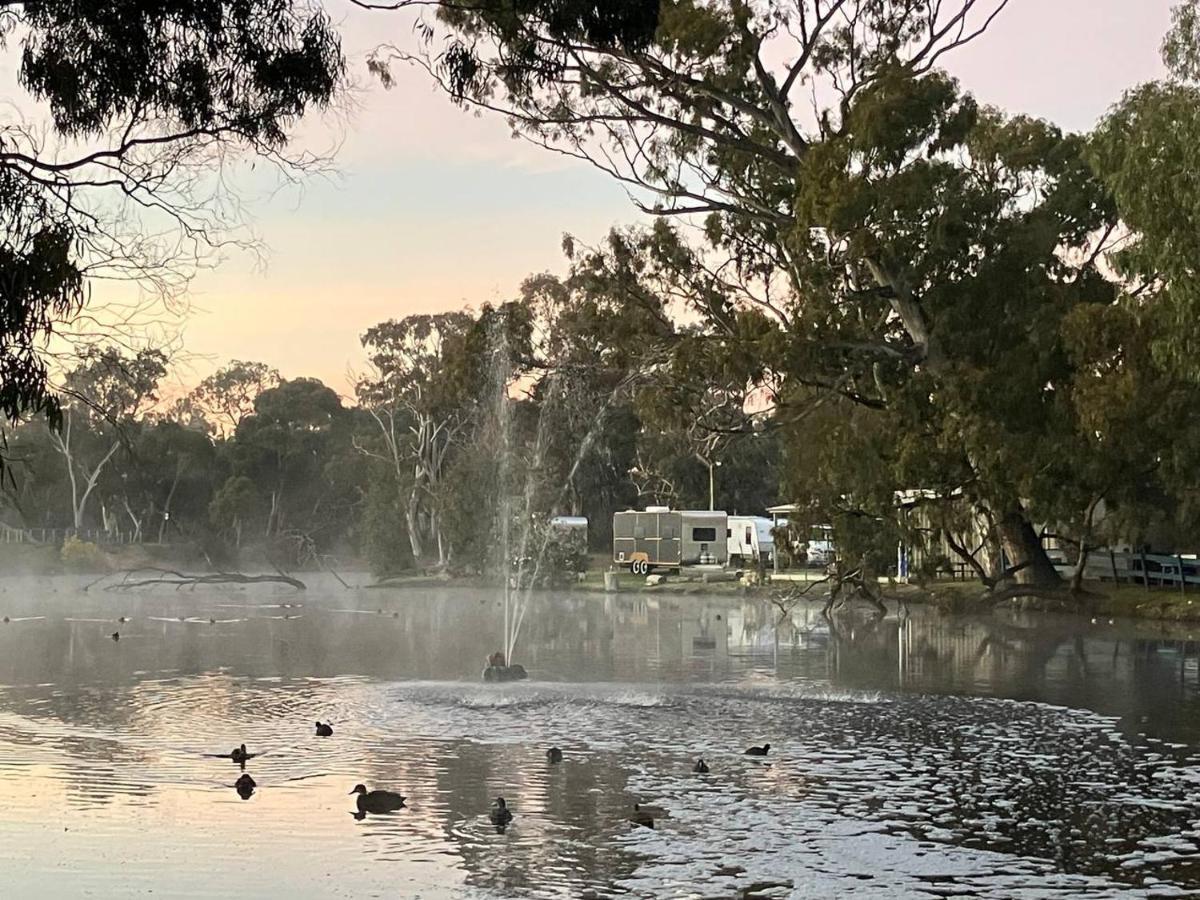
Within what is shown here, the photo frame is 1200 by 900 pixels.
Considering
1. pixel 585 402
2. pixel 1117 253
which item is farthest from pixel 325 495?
pixel 1117 253

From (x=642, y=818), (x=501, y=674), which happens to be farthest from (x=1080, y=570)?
(x=642, y=818)

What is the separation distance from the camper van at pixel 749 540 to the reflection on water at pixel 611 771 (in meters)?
31.0

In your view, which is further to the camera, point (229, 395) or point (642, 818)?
point (229, 395)

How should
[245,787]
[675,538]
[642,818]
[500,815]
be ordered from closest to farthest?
1. [500,815]
2. [642,818]
3. [245,787]
4. [675,538]

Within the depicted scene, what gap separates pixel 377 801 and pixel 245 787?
3.96 feet

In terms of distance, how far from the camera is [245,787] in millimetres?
10320

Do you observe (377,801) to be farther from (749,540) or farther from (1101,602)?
(749,540)

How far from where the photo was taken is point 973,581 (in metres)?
40.0

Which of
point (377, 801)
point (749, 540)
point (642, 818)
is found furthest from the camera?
point (749, 540)

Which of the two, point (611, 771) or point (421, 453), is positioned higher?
point (421, 453)

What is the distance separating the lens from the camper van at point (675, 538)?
181 feet

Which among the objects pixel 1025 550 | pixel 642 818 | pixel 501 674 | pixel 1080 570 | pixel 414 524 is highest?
pixel 414 524

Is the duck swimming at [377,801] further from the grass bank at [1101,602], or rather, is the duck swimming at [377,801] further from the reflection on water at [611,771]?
the grass bank at [1101,602]

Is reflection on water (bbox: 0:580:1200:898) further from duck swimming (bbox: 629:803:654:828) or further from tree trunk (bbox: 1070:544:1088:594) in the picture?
tree trunk (bbox: 1070:544:1088:594)
